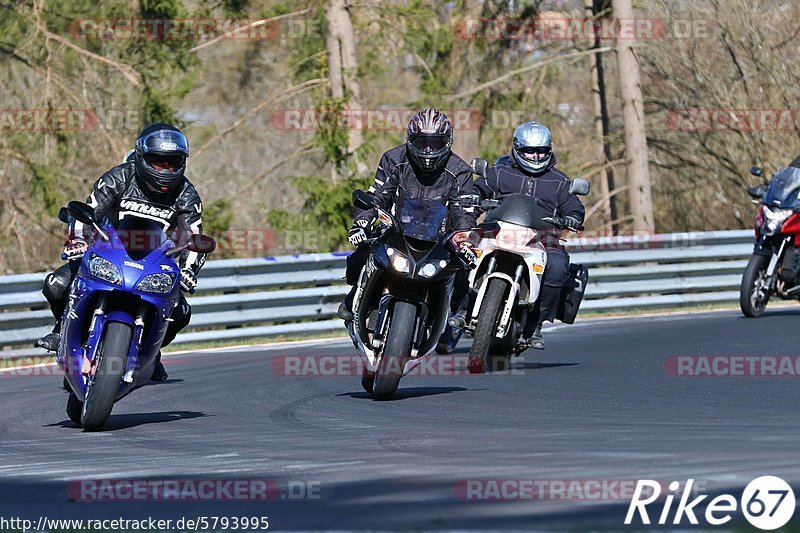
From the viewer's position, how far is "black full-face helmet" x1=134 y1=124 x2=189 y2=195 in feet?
29.4

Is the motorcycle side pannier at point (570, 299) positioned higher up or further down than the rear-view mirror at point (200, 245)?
higher up

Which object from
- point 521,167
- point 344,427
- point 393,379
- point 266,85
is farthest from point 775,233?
point 266,85

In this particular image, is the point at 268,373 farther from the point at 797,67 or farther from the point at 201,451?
the point at 797,67

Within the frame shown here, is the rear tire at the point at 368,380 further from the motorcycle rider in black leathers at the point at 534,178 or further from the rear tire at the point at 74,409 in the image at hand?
the motorcycle rider in black leathers at the point at 534,178

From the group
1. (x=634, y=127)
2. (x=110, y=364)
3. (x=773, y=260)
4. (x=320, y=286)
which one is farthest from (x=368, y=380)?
(x=634, y=127)

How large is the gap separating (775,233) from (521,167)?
4.68m

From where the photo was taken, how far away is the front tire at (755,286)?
16.6m

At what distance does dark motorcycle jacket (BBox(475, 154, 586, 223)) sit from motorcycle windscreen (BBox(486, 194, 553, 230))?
0.56m

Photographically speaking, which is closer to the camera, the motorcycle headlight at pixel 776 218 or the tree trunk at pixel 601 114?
the motorcycle headlight at pixel 776 218

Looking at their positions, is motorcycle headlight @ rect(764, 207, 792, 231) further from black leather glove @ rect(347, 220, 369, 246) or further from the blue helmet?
black leather glove @ rect(347, 220, 369, 246)

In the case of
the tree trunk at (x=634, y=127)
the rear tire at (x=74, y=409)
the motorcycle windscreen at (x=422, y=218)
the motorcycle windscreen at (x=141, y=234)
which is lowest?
the rear tire at (x=74, y=409)

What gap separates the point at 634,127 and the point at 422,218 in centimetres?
1809

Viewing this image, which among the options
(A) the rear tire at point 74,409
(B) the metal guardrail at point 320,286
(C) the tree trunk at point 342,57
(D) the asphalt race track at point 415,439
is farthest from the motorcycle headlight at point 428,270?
(C) the tree trunk at point 342,57

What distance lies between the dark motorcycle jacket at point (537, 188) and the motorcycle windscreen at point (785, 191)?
4526 mm
